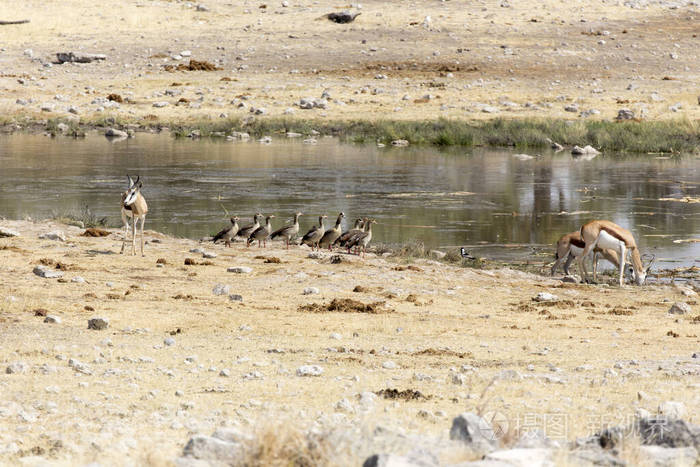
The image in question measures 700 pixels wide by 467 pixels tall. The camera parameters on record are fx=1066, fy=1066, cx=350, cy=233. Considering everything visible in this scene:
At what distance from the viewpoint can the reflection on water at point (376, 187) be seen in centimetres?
2261

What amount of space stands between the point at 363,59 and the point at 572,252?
40.6 metres

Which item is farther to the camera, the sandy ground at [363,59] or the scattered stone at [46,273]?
the sandy ground at [363,59]

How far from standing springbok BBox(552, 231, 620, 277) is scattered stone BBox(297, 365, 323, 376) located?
883cm

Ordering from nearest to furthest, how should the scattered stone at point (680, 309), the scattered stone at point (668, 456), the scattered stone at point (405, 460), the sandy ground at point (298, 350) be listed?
the scattered stone at point (405, 460)
the scattered stone at point (668, 456)
the sandy ground at point (298, 350)
the scattered stone at point (680, 309)

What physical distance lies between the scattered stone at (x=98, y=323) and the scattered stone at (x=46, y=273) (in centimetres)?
336

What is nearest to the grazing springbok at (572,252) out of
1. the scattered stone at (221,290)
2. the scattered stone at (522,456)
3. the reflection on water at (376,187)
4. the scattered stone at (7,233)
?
the reflection on water at (376,187)

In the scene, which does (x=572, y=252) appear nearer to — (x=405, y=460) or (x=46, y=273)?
(x=46, y=273)

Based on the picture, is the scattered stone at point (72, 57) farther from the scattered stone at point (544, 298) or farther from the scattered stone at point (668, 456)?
the scattered stone at point (668, 456)

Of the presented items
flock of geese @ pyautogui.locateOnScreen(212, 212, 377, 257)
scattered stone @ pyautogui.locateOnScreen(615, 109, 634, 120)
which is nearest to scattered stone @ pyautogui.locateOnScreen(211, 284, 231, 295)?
flock of geese @ pyautogui.locateOnScreen(212, 212, 377, 257)

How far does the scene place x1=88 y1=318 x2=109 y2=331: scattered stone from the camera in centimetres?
1154

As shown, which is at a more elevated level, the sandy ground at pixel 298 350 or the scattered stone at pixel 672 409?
the scattered stone at pixel 672 409

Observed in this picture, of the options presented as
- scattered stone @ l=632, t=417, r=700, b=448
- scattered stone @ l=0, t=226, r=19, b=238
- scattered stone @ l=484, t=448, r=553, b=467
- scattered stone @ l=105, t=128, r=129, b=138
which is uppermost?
scattered stone @ l=105, t=128, r=129, b=138

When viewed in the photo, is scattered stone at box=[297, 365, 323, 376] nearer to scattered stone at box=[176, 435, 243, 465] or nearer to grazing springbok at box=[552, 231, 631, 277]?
scattered stone at box=[176, 435, 243, 465]

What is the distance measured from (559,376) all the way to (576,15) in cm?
6197
